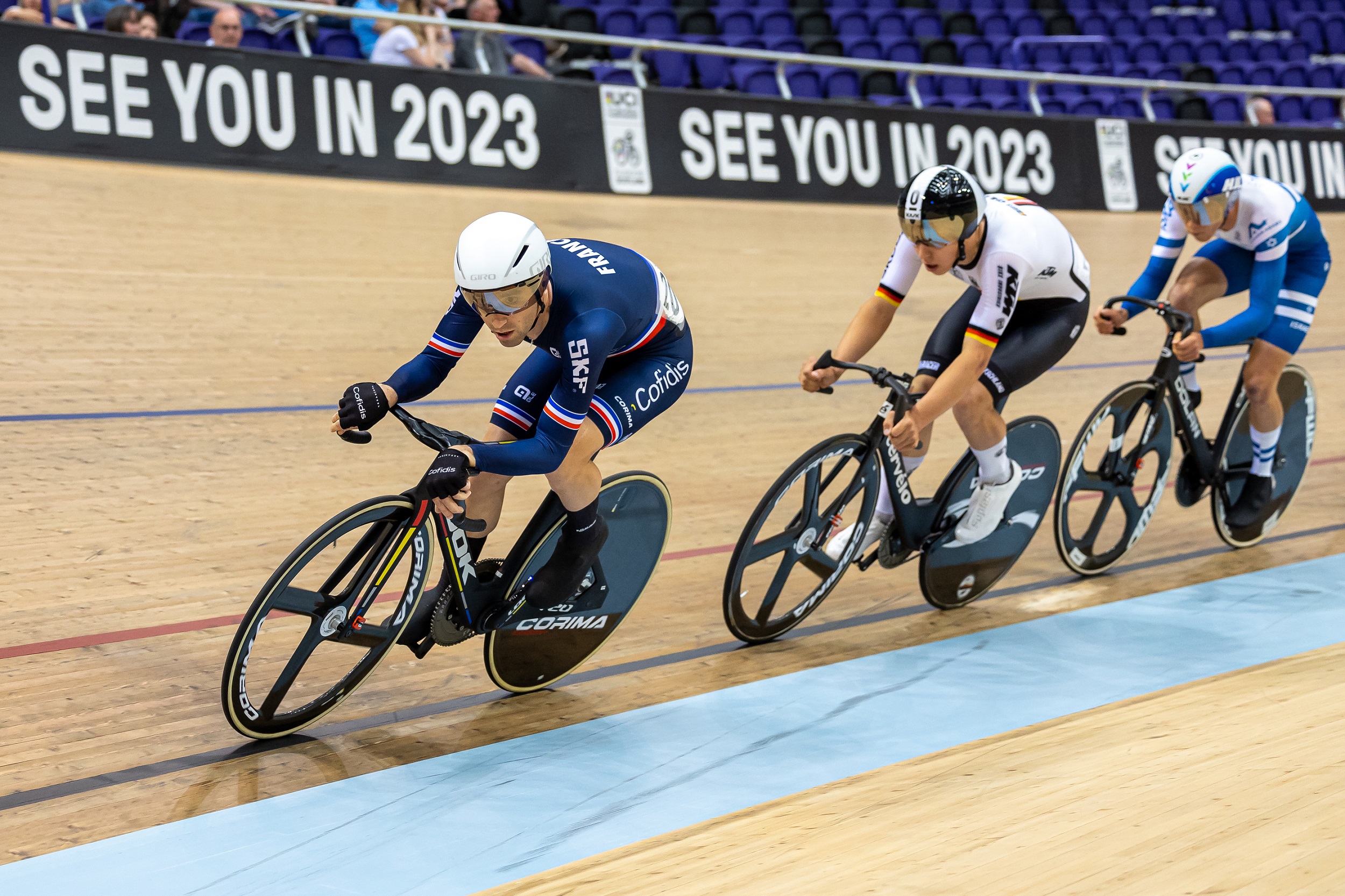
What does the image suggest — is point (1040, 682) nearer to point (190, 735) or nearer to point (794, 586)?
point (794, 586)

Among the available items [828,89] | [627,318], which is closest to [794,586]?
[627,318]

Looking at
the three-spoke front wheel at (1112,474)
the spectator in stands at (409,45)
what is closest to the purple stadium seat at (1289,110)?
the spectator in stands at (409,45)

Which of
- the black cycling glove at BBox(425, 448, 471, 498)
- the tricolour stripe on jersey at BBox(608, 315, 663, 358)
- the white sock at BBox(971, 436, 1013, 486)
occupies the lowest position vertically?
the white sock at BBox(971, 436, 1013, 486)

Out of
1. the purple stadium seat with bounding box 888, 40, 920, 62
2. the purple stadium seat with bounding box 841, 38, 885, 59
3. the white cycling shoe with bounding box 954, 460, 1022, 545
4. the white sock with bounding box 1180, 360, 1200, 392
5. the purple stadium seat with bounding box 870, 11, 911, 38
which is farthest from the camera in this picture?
the purple stadium seat with bounding box 870, 11, 911, 38

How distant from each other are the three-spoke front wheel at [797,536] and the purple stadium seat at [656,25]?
8486 millimetres

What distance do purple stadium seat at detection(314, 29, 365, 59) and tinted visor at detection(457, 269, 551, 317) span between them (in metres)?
6.51

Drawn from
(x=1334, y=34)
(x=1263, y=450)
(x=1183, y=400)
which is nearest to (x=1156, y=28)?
(x=1334, y=34)

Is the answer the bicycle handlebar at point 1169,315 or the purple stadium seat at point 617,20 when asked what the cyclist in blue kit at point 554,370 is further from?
the purple stadium seat at point 617,20

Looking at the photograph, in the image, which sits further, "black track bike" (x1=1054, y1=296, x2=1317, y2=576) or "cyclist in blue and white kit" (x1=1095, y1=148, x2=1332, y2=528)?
"black track bike" (x1=1054, y1=296, x2=1317, y2=576)

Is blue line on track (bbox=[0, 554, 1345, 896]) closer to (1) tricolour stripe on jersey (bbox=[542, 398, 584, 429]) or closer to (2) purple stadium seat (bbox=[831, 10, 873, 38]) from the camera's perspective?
(1) tricolour stripe on jersey (bbox=[542, 398, 584, 429])

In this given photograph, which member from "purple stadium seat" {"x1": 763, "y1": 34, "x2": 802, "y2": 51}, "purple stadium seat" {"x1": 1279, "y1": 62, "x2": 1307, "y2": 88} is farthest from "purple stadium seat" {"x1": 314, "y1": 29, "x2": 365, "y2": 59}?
"purple stadium seat" {"x1": 1279, "y1": 62, "x2": 1307, "y2": 88}

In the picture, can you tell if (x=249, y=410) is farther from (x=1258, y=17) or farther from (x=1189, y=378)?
(x=1258, y=17)

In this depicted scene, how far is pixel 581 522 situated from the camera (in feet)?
9.29

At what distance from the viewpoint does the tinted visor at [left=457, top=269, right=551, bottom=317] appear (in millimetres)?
2391
